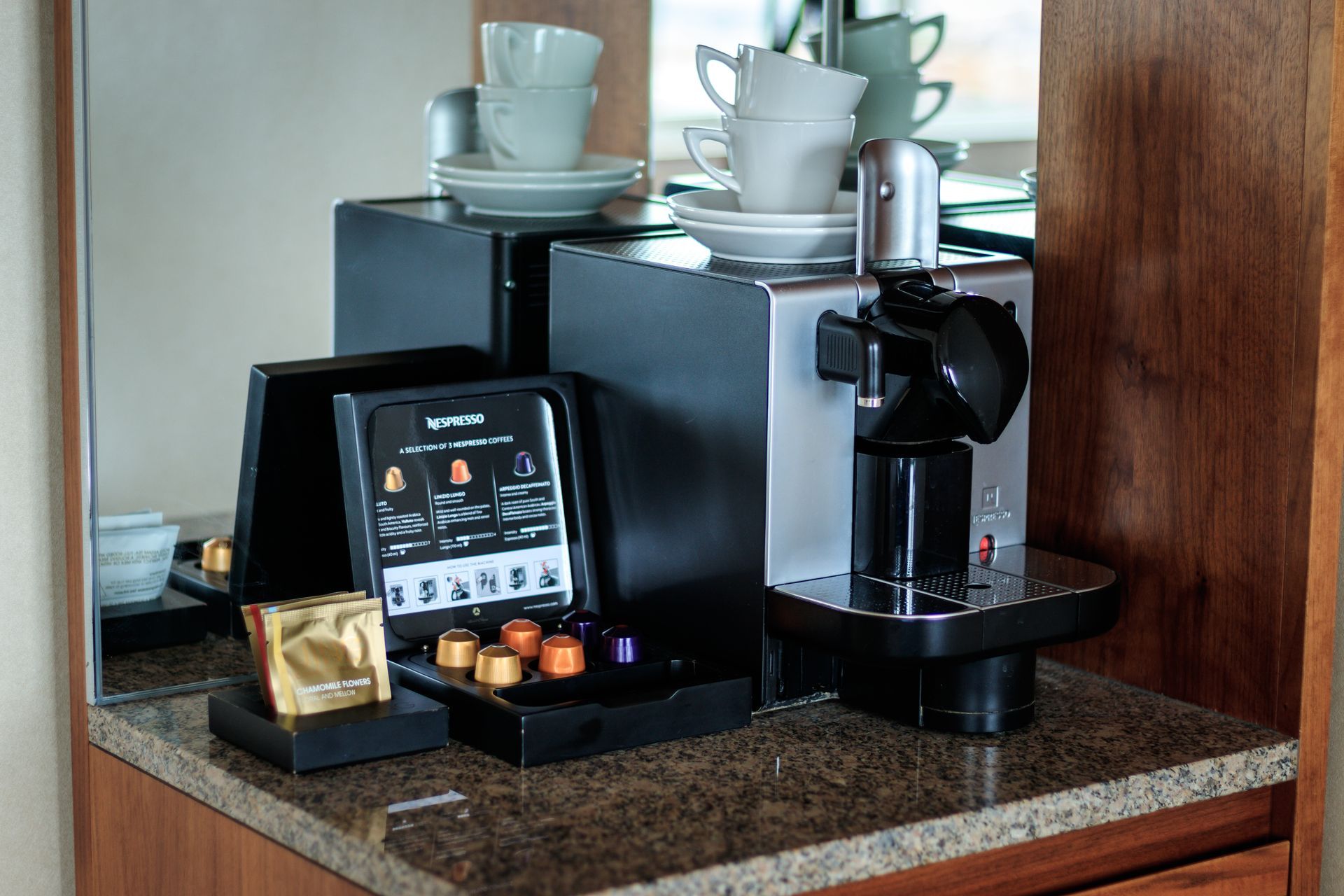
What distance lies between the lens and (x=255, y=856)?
3.38 ft

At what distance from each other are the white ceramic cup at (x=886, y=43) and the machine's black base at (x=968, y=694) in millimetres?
607

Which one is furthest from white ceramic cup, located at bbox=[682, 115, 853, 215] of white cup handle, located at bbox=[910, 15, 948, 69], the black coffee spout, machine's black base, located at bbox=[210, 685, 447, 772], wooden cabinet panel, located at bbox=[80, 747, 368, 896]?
wooden cabinet panel, located at bbox=[80, 747, 368, 896]

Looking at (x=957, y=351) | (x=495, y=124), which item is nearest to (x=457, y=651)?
(x=957, y=351)

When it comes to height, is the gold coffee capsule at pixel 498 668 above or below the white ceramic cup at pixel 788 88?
below

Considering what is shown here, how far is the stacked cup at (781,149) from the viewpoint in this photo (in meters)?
1.19

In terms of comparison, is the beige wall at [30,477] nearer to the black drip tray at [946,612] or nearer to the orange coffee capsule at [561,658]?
the orange coffee capsule at [561,658]

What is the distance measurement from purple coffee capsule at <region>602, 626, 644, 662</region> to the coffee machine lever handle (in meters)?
0.24

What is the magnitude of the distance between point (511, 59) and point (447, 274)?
0.68 feet

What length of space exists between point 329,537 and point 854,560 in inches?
17.5

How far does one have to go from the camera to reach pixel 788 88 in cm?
119

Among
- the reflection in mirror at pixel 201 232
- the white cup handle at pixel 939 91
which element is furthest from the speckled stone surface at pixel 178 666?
the white cup handle at pixel 939 91

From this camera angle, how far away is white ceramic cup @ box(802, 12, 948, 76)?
145 cm

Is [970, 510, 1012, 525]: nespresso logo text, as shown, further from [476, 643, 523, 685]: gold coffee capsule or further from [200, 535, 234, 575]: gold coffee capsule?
[200, 535, 234, 575]: gold coffee capsule

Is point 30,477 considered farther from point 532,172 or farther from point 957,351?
point 957,351
